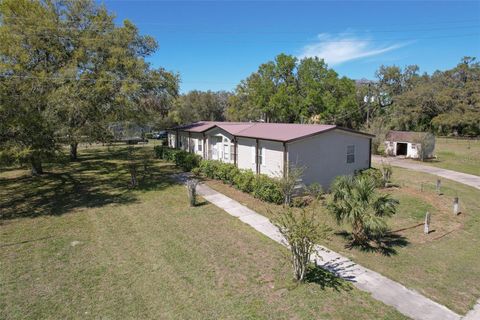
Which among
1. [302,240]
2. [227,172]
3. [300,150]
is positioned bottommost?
[302,240]

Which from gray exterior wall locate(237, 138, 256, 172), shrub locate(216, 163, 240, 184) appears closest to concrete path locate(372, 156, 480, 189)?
gray exterior wall locate(237, 138, 256, 172)

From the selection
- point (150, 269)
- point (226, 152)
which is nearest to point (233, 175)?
point (226, 152)

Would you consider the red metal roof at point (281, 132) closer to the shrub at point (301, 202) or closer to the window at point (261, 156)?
the window at point (261, 156)

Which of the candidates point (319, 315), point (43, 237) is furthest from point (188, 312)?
point (43, 237)

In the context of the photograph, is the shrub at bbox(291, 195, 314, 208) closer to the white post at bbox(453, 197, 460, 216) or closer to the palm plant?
the palm plant

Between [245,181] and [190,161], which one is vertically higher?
[190,161]

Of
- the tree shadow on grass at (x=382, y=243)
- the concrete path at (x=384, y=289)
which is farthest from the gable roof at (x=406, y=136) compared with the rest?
the concrete path at (x=384, y=289)

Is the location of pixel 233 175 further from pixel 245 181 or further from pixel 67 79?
pixel 67 79

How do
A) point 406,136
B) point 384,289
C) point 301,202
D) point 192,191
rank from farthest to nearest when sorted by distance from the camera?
1. point 406,136
2. point 301,202
3. point 192,191
4. point 384,289
